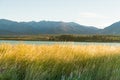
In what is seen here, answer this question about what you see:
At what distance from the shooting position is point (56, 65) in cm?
729

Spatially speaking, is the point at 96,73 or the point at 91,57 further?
the point at 91,57

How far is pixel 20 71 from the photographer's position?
6.68 meters

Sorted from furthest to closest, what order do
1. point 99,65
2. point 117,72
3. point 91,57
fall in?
point 91,57 → point 99,65 → point 117,72

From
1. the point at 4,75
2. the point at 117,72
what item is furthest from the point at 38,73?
the point at 117,72

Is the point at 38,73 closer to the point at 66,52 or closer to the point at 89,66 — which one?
the point at 89,66

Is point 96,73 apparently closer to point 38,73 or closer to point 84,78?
point 84,78

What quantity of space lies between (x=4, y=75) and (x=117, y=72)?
7.98 ft

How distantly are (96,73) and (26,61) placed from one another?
1537mm

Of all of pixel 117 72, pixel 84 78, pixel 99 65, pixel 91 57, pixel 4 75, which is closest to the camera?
pixel 4 75

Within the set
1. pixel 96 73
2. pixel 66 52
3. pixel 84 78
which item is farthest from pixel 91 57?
pixel 84 78

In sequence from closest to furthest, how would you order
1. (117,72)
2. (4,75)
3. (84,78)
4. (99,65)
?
(4,75) → (84,78) → (117,72) → (99,65)

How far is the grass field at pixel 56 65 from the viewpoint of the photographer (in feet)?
21.2

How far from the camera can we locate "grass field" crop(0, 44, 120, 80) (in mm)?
6477

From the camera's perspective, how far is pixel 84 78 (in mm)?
6594
